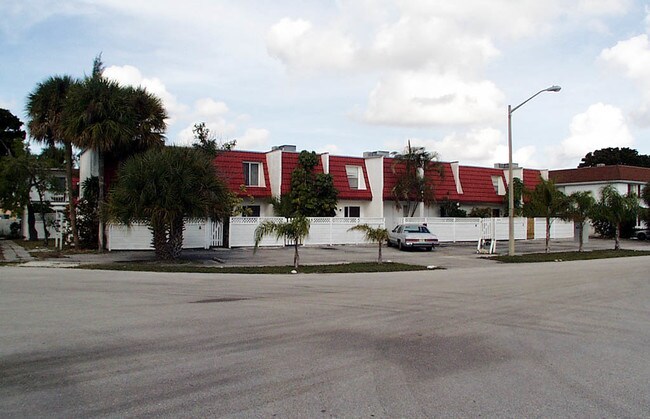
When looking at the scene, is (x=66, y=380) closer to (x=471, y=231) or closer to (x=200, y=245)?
(x=200, y=245)

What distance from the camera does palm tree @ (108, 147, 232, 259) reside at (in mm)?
22906

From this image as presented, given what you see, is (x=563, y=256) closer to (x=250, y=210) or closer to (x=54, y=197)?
(x=250, y=210)

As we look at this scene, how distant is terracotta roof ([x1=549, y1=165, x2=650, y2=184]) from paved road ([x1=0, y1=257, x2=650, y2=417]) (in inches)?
1689

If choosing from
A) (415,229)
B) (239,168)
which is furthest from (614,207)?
(239,168)

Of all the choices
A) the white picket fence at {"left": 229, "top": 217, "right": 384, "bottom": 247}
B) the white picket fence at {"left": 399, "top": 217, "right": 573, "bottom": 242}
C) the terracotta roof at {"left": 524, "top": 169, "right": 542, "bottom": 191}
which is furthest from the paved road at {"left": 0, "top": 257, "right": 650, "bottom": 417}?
the terracotta roof at {"left": 524, "top": 169, "right": 542, "bottom": 191}

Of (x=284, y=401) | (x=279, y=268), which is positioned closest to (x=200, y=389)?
(x=284, y=401)

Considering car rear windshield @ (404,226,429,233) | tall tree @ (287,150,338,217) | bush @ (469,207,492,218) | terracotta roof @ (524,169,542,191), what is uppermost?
terracotta roof @ (524,169,542,191)

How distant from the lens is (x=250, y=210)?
35875 mm

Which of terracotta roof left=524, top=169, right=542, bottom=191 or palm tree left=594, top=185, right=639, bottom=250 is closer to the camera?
palm tree left=594, top=185, right=639, bottom=250

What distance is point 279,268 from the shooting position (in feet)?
73.9

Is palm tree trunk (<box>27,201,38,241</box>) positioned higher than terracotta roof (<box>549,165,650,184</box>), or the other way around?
terracotta roof (<box>549,165,650,184</box>)

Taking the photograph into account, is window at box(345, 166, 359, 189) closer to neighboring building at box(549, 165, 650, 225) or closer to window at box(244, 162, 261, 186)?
window at box(244, 162, 261, 186)

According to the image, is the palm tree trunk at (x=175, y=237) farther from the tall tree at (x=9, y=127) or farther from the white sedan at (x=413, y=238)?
the tall tree at (x=9, y=127)

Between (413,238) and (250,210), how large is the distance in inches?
392
